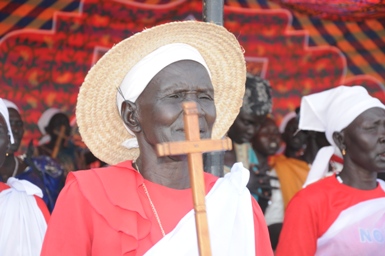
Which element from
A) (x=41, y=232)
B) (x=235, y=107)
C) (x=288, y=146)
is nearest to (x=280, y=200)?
(x=288, y=146)

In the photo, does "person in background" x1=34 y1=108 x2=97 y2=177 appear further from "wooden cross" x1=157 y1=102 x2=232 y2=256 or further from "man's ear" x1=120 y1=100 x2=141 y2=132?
"wooden cross" x1=157 y1=102 x2=232 y2=256

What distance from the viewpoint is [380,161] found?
4.12 meters

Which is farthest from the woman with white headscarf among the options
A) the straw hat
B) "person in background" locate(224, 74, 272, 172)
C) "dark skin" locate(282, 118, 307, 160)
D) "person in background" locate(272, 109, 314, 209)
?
"dark skin" locate(282, 118, 307, 160)

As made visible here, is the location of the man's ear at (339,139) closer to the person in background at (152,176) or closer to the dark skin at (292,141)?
the person in background at (152,176)

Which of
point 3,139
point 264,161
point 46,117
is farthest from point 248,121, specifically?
point 3,139

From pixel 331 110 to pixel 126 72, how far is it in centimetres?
194

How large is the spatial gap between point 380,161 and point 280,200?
6.64 feet

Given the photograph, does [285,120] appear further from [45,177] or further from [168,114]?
[168,114]

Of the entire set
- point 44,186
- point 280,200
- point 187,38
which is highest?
point 187,38

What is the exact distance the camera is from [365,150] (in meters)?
4.16

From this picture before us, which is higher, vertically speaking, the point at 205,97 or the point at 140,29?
the point at 140,29

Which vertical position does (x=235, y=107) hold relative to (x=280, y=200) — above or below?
above

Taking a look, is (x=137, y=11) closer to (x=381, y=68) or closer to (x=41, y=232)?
(x=381, y=68)

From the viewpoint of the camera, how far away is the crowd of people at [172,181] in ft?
8.36
